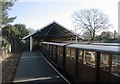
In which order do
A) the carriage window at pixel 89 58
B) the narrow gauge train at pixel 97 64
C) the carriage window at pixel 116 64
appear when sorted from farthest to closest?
the carriage window at pixel 89 58, the narrow gauge train at pixel 97 64, the carriage window at pixel 116 64

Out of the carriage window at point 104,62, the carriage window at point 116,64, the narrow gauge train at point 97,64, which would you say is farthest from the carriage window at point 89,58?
the carriage window at point 116,64

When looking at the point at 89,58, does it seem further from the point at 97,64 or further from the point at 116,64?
the point at 116,64

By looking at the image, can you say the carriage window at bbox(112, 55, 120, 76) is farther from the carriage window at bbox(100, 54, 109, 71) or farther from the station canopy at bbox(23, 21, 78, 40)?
the station canopy at bbox(23, 21, 78, 40)

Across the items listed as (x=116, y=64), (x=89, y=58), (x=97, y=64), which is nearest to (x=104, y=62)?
(x=97, y=64)

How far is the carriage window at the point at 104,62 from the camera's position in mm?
8519

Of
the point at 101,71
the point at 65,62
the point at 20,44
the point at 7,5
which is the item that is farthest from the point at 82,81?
the point at 20,44

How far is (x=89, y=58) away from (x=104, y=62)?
1872mm

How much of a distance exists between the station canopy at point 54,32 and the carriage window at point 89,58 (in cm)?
3853

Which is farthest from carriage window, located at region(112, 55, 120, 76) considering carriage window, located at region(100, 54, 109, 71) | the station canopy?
the station canopy

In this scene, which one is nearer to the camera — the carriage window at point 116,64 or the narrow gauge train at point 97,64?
the carriage window at point 116,64

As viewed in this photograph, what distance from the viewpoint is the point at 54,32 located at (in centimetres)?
5112

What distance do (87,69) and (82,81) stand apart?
3.55 ft

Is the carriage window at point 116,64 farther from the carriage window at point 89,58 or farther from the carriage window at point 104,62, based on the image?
the carriage window at point 89,58

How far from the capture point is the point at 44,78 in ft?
50.5
